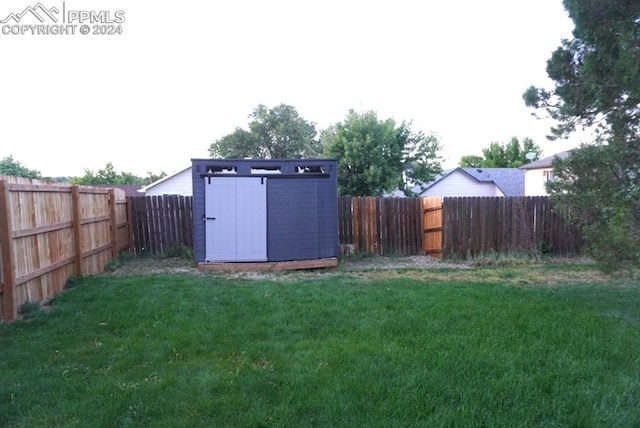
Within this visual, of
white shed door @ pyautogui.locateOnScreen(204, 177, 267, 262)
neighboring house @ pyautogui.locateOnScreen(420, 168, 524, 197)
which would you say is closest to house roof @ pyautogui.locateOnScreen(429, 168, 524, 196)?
neighboring house @ pyautogui.locateOnScreen(420, 168, 524, 197)

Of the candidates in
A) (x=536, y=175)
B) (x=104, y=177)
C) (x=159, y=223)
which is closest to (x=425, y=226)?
(x=159, y=223)

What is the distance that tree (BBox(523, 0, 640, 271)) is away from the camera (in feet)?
15.6

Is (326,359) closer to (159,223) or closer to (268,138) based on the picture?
(159,223)

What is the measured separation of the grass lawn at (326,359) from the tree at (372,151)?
38.4 ft

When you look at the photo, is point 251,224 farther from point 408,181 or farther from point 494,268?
point 408,181

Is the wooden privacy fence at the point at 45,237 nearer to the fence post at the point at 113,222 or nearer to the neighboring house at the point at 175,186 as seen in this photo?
the fence post at the point at 113,222

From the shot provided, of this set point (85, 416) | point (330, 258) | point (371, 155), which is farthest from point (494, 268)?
point (371, 155)

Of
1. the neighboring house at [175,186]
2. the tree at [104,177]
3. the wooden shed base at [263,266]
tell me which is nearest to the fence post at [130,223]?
the wooden shed base at [263,266]

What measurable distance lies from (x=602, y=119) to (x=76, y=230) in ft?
25.1

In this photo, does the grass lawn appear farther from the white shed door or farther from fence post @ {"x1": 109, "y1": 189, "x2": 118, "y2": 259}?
fence post @ {"x1": 109, "y1": 189, "x2": 118, "y2": 259}

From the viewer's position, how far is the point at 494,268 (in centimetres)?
940

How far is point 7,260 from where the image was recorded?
5.36 metres

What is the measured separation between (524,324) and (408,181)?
16.5 meters

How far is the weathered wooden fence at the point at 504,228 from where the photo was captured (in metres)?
10.9
